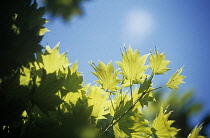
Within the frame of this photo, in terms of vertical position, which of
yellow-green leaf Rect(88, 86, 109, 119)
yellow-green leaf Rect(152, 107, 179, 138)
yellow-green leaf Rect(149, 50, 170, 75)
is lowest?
yellow-green leaf Rect(152, 107, 179, 138)

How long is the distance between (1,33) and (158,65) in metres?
0.90

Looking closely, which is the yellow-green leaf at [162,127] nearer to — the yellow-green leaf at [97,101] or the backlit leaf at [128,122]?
the backlit leaf at [128,122]

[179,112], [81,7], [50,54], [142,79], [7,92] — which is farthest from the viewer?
[179,112]

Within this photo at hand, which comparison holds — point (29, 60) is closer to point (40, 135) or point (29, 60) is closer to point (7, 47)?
point (7, 47)

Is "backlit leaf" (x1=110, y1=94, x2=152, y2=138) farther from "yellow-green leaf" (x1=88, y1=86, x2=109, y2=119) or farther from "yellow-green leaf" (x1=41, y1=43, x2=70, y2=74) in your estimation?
"yellow-green leaf" (x1=41, y1=43, x2=70, y2=74)

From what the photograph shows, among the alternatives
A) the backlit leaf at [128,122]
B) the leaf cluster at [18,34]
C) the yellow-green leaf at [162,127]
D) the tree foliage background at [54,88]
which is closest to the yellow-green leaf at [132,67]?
the tree foliage background at [54,88]

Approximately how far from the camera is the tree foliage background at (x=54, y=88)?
0.83 metres

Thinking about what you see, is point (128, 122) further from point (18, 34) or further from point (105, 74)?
point (18, 34)

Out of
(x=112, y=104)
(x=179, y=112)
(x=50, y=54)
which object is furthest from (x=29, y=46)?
(x=179, y=112)

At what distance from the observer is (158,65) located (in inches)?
48.2

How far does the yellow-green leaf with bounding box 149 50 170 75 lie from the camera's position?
1199 mm

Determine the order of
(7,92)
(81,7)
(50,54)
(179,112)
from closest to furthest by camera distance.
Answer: (7,92) < (50,54) < (81,7) < (179,112)

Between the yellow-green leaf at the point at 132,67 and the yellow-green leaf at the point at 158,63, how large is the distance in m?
0.06

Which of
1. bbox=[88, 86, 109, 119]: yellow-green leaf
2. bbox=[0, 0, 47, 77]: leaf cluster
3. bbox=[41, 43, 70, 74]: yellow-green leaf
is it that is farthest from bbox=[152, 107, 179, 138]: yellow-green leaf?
bbox=[0, 0, 47, 77]: leaf cluster
